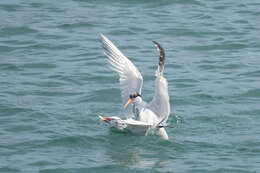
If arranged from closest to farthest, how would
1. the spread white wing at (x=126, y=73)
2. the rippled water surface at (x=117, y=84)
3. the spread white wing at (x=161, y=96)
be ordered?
the rippled water surface at (x=117, y=84), the spread white wing at (x=161, y=96), the spread white wing at (x=126, y=73)

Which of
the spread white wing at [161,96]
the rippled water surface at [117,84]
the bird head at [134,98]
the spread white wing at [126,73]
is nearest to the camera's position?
the rippled water surface at [117,84]

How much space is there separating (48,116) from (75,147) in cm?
167

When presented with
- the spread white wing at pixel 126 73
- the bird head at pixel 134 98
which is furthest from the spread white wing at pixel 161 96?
the spread white wing at pixel 126 73

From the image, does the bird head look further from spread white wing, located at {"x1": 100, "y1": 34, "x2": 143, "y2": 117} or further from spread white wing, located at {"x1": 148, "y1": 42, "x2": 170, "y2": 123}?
spread white wing, located at {"x1": 148, "y1": 42, "x2": 170, "y2": 123}

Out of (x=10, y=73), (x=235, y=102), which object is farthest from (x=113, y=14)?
(x=235, y=102)

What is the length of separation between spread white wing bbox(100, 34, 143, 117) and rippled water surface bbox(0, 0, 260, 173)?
0.82 meters

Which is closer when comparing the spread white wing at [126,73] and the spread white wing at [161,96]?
the spread white wing at [161,96]

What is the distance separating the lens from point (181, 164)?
32.9 feet

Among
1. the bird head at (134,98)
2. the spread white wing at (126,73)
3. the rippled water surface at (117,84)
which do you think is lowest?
the rippled water surface at (117,84)

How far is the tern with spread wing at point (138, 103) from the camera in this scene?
10695 millimetres

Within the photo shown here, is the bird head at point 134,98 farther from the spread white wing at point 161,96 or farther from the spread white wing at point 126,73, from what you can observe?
the spread white wing at point 161,96

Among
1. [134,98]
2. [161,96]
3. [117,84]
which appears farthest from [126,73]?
[117,84]

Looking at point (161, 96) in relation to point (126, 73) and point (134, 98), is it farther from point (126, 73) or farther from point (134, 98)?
point (126, 73)

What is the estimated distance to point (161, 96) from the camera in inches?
424
